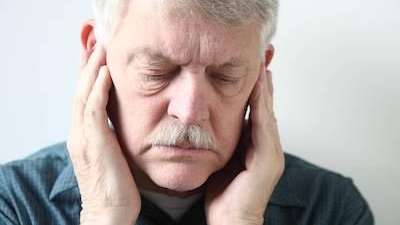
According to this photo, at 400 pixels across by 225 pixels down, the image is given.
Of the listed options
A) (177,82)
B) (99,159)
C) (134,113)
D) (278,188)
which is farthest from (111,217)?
(278,188)

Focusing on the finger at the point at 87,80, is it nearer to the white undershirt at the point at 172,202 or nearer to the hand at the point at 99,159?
the hand at the point at 99,159

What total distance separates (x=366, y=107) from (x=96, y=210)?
0.82m

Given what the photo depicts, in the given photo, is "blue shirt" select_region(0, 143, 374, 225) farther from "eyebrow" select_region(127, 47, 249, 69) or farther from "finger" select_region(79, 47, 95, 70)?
"eyebrow" select_region(127, 47, 249, 69)

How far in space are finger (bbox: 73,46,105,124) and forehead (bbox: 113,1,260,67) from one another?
0.12m

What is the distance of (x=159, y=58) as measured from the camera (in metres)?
1.14

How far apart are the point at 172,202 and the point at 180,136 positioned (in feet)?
1.02

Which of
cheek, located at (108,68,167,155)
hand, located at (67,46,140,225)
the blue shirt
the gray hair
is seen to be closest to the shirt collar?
the blue shirt

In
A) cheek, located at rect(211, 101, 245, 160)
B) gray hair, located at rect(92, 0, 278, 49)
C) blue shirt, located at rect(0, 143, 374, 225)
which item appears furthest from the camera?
blue shirt, located at rect(0, 143, 374, 225)

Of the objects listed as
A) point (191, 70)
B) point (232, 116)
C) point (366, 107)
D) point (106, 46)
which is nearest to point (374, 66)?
point (366, 107)

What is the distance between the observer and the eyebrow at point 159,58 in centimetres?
114

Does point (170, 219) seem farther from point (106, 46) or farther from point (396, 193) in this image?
point (396, 193)

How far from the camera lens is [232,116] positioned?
1261 mm

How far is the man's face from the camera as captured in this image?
112 cm

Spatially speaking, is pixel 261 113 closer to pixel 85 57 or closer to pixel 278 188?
pixel 278 188
